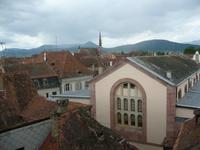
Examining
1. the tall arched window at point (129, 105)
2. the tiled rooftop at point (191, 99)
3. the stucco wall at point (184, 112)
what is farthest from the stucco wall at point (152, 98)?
the tiled rooftop at point (191, 99)

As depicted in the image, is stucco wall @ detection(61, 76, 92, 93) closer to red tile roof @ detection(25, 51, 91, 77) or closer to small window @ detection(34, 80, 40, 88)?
red tile roof @ detection(25, 51, 91, 77)

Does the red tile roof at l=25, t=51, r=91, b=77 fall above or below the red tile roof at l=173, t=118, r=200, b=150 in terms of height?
above

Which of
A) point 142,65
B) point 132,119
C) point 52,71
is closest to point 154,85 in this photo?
point 142,65

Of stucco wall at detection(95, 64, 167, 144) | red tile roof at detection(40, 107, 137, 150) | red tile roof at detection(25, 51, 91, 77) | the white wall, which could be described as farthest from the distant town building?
red tile roof at detection(25, 51, 91, 77)

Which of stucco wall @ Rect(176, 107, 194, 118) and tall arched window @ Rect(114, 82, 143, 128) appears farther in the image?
tall arched window @ Rect(114, 82, 143, 128)

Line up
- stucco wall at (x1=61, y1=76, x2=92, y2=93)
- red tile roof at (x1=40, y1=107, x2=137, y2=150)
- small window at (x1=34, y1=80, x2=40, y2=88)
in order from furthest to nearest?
stucco wall at (x1=61, y1=76, x2=92, y2=93) → small window at (x1=34, y1=80, x2=40, y2=88) → red tile roof at (x1=40, y1=107, x2=137, y2=150)

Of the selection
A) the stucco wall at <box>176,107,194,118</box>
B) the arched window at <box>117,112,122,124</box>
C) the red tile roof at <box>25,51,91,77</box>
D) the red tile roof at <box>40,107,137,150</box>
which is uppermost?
the red tile roof at <box>25,51,91,77</box>

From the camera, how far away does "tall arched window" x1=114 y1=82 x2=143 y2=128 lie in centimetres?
3425

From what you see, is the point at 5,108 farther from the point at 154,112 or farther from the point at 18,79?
the point at 154,112

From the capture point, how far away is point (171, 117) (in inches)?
1260

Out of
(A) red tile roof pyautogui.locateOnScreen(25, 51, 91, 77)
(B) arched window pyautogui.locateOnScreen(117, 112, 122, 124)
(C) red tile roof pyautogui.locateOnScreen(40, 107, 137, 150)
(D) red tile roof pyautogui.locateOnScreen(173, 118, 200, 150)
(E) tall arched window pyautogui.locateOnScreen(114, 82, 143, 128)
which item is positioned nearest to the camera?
(D) red tile roof pyautogui.locateOnScreen(173, 118, 200, 150)

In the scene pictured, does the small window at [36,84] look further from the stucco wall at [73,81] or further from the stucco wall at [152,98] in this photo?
the stucco wall at [152,98]

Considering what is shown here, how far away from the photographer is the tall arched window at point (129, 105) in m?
34.2

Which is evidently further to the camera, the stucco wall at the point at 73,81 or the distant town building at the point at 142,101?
the stucco wall at the point at 73,81
